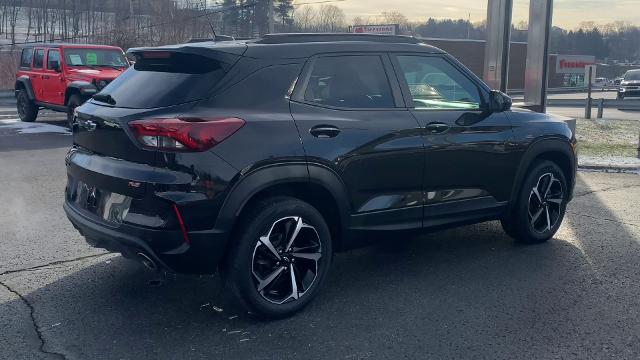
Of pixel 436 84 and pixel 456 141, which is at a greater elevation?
pixel 436 84

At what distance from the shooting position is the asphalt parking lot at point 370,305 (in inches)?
150

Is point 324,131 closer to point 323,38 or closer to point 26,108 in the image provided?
point 323,38

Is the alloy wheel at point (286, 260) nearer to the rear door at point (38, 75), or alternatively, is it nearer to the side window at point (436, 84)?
the side window at point (436, 84)

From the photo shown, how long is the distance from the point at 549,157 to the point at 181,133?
372 cm

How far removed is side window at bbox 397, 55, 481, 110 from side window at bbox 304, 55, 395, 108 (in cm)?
26

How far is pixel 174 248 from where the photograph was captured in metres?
3.79

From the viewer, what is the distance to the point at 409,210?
4816 millimetres

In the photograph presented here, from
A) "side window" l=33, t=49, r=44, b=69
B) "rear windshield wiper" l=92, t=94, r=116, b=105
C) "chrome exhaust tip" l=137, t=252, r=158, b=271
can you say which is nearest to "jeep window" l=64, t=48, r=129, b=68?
"side window" l=33, t=49, r=44, b=69

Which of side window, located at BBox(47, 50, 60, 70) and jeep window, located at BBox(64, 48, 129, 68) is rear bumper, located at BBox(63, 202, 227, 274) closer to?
jeep window, located at BBox(64, 48, 129, 68)

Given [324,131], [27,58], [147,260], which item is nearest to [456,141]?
[324,131]

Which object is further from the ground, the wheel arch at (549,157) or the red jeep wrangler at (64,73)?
the red jeep wrangler at (64,73)

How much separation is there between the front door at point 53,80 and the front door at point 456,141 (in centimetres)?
1113

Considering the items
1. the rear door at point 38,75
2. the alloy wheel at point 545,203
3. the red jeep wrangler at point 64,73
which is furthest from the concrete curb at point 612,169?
the rear door at point 38,75

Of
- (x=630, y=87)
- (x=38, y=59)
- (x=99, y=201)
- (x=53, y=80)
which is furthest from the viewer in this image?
(x=630, y=87)
